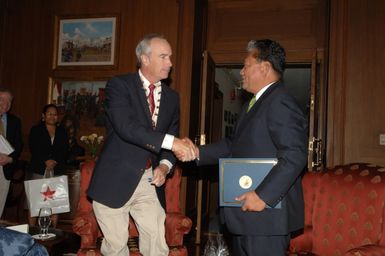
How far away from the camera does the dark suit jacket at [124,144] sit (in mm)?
2230

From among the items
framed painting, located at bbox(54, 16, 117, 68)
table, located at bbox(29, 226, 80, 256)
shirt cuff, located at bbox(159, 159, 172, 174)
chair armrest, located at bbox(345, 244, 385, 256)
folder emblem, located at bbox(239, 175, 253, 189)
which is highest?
framed painting, located at bbox(54, 16, 117, 68)

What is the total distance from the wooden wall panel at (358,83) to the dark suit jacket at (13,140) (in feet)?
11.4

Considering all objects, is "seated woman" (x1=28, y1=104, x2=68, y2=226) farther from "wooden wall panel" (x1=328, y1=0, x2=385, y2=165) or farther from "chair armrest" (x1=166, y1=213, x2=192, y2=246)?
"wooden wall panel" (x1=328, y1=0, x2=385, y2=165)

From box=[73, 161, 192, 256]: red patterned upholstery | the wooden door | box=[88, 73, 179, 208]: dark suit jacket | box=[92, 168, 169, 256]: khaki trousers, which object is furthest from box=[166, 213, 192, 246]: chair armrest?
the wooden door

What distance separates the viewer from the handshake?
2.34 m

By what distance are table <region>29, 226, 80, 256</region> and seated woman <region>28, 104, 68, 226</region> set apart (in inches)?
55.1

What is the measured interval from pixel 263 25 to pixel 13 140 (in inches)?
127

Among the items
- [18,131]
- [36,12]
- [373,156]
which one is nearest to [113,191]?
[18,131]

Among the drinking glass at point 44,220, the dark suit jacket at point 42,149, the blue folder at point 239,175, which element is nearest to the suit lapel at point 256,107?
the blue folder at point 239,175

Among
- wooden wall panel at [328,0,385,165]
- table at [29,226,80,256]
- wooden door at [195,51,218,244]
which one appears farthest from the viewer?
wooden door at [195,51,218,244]

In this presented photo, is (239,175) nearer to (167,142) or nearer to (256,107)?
(256,107)

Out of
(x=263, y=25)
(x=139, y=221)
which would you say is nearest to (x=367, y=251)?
(x=139, y=221)

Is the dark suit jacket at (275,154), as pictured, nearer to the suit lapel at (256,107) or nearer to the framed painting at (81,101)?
the suit lapel at (256,107)

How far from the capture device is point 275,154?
2.02 m
